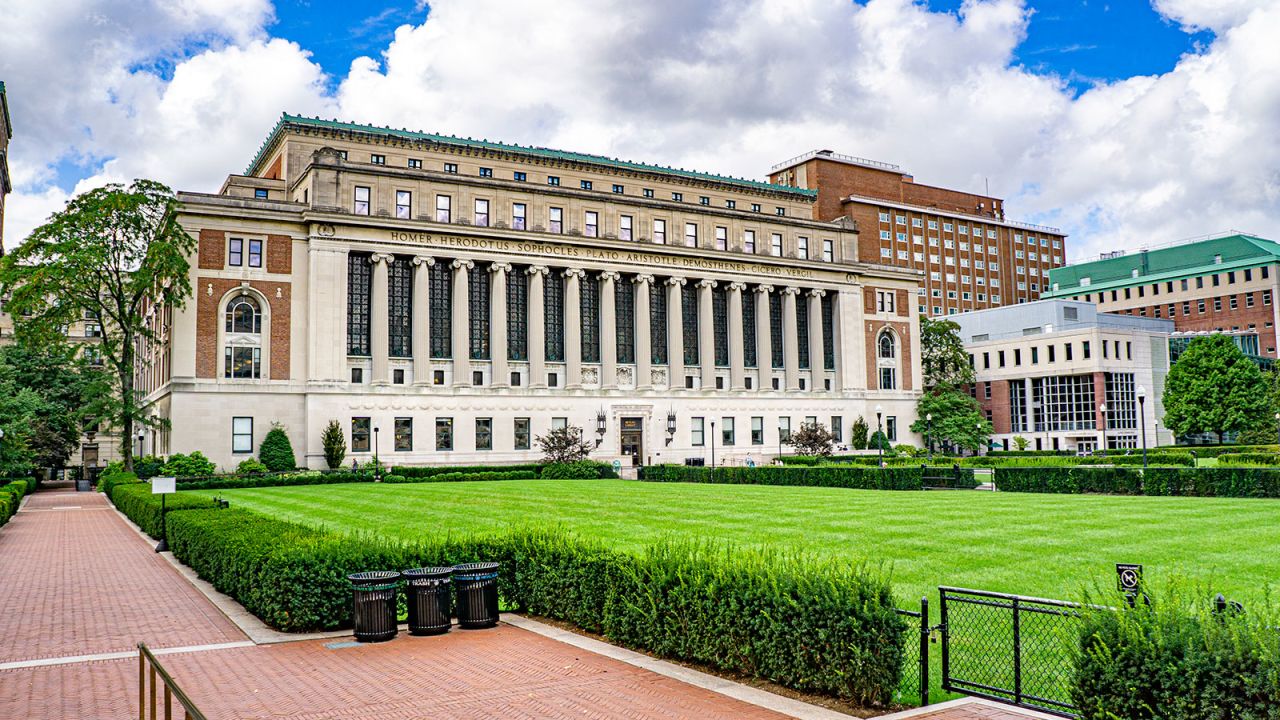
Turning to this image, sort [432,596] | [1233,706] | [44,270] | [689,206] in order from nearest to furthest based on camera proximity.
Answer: [1233,706], [432,596], [44,270], [689,206]

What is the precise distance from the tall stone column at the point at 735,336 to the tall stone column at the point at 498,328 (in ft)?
68.3

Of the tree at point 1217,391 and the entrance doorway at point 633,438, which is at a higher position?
the tree at point 1217,391

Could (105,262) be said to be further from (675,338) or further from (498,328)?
(675,338)

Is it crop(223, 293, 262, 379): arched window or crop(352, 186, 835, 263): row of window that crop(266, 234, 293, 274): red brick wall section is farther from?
crop(352, 186, 835, 263): row of window

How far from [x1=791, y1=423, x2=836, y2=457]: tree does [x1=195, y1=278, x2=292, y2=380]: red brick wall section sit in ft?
126

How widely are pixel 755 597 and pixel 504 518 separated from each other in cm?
1986

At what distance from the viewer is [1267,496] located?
108ft

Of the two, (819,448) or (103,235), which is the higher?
(103,235)

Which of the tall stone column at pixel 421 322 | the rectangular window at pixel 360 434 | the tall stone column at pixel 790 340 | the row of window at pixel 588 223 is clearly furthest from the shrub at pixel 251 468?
the tall stone column at pixel 790 340

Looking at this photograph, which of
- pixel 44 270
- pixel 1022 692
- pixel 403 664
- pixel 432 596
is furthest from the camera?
pixel 44 270

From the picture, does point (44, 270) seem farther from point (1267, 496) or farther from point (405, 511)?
point (1267, 496)

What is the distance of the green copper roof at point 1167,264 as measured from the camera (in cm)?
10869

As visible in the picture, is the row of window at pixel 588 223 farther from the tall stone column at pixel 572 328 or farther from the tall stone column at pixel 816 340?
the tall stone column at pixel 816 340

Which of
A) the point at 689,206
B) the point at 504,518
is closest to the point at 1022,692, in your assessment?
the point at 504,518
